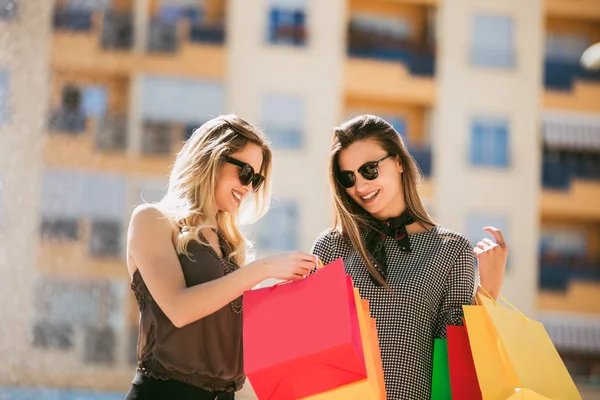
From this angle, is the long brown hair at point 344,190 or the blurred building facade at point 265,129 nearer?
the long brown hair at point 344,190

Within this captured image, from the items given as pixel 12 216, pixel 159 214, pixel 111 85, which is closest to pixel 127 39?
pixel 111 85

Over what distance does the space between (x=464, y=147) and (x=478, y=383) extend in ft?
63.1

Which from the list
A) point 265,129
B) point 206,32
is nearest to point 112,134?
point 206,32

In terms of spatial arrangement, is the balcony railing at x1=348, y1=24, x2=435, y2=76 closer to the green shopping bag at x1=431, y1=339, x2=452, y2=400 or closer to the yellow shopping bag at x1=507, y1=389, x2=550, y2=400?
the green shopping bag at x1=431, y1=339, x2=452, y2=400

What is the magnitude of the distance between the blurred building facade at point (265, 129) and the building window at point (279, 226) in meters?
0.04

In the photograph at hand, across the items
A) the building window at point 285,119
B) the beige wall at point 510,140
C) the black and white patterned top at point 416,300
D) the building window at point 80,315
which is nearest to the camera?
the black and white patterned top at point 416,300

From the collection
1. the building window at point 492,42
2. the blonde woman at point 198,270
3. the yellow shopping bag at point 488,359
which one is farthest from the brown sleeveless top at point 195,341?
the building window at point 492,42

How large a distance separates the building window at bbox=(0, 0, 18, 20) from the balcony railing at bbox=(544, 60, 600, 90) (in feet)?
40.0

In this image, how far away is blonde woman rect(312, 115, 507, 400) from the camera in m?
3.45

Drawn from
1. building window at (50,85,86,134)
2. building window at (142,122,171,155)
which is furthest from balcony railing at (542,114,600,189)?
building window at (50,85,86,134)

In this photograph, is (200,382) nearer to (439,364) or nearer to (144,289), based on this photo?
(144,289)

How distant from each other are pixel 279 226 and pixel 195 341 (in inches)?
702

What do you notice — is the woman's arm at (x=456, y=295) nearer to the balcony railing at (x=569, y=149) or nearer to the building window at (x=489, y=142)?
the building window at (x=489, y=142)

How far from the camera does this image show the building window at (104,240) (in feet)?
67.4
